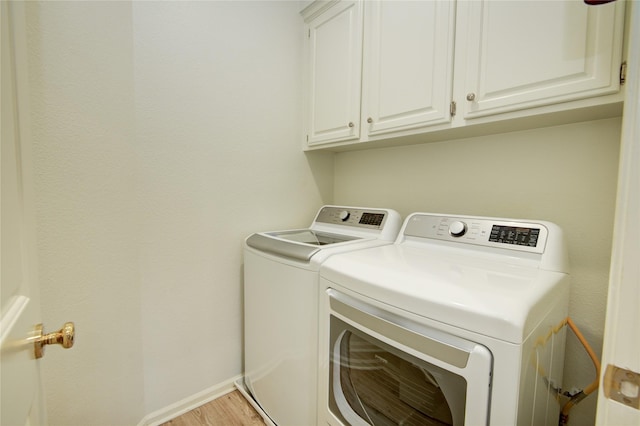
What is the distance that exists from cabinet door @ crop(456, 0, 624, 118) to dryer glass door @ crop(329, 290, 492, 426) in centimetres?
89

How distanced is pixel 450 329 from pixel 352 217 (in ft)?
3.48

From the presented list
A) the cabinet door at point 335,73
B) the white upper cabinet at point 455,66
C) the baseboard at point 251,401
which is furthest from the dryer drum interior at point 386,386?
the cabinet door at point 335,73

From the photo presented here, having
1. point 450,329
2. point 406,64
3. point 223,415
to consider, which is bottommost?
point 223,415

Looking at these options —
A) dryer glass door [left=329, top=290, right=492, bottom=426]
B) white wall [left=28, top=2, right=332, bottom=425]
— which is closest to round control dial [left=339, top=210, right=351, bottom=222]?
white wall [left=28, top=2, right=332, bottom=425]

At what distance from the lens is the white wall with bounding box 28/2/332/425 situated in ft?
3.45

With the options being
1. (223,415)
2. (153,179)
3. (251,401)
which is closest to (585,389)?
(251,401)

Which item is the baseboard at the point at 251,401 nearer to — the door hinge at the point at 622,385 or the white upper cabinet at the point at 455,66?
the door hinge at the point at 622,385

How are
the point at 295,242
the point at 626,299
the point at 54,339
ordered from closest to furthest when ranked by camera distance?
1. the point at 626,299
2. the point at 54,339
3. the point at 295,242

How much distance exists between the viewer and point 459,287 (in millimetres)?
741

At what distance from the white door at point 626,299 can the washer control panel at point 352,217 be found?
3.57 feet

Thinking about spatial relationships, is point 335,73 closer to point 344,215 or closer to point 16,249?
point 344,215

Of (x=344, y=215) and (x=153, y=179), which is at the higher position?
(x=153, y=179)

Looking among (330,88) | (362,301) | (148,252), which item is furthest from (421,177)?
(148,252)

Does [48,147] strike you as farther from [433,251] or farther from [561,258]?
[561,258]
